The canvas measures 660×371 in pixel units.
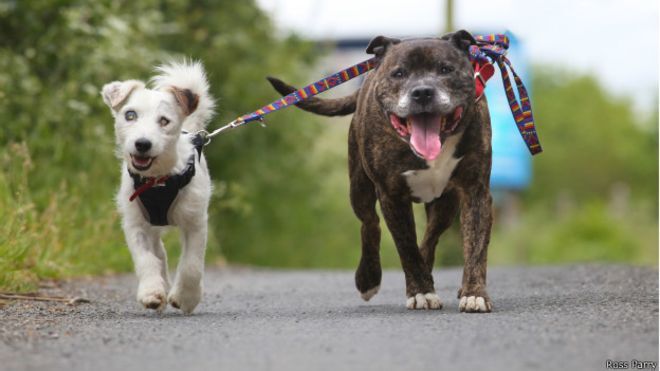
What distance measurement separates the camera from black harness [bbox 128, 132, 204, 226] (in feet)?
20.9

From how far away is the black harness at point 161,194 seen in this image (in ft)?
20.9

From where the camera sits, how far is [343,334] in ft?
16.3

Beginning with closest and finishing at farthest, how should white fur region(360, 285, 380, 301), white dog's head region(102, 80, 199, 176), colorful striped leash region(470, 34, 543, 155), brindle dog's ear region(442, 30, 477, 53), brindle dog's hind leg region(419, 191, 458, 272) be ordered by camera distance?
white dog's head region(102, 80, 199, 176) < brindle dog's ear region(442, 30, 477, 53) < colorful striped leash region(470, 34, 543, 155) < brindle dog's hind leg region(419, 191, 458, 272) < white fur region(360, 285, 380, 301)

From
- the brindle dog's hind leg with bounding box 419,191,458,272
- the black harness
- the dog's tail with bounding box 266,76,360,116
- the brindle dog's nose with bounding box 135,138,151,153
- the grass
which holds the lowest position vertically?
the grass

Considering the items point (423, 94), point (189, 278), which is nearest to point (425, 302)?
point (423, 94)

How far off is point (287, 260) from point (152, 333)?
42.4ft

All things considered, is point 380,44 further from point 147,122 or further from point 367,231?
point 147,122

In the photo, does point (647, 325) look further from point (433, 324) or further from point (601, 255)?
point (601, 255)

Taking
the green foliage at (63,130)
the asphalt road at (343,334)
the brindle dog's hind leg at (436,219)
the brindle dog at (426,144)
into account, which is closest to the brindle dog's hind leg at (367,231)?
the asphalt road at (343,334)

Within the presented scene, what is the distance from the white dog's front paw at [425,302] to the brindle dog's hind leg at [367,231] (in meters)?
0.81

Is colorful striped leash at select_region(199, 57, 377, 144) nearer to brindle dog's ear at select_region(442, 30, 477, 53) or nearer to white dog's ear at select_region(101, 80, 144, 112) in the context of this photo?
white dog's ear at select_region(101, 80, 144, 112)

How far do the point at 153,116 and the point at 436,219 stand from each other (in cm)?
200

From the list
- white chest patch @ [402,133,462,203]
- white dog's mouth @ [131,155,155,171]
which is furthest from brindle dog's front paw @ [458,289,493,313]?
white dog's mouth @ [131,155,155,171]

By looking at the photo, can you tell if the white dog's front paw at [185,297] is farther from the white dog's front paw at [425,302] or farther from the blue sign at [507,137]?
the blue sign at [507,137]
